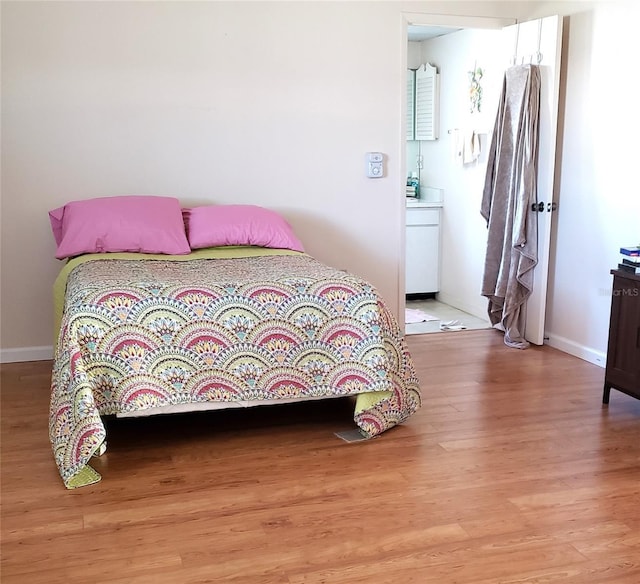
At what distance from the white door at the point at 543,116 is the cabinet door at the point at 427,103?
1.25 m

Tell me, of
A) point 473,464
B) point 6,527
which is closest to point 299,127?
point 473,464

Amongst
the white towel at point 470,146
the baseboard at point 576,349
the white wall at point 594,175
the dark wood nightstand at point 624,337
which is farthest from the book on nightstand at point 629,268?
the white towel at point 470,146

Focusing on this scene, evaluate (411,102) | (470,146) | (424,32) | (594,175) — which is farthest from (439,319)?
(424,32)

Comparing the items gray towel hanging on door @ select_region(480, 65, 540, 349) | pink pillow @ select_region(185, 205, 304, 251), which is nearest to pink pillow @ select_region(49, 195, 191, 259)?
pink pillow @ select_region(185, 205, 304, 251)

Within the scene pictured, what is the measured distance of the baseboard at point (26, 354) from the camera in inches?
172

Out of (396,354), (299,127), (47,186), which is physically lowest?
(396,354)

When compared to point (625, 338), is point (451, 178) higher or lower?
higher

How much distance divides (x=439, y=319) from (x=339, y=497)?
117 inches

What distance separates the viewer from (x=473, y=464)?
2904 mm

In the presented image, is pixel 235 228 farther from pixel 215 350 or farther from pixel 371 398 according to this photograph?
pixel 371 398

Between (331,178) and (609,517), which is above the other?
(331,178)

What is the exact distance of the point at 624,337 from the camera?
345cm

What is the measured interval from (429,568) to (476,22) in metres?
3.68

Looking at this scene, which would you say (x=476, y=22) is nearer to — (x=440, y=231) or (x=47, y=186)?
(x=440, y=231)
